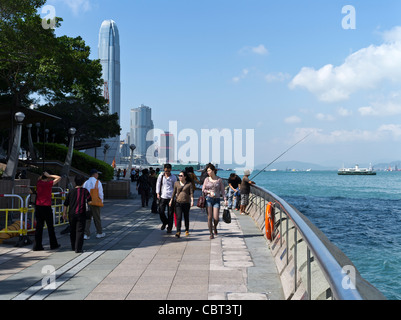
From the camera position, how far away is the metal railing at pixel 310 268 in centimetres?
269

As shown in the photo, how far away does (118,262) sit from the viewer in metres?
7.57

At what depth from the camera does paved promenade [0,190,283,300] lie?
5.57 meters

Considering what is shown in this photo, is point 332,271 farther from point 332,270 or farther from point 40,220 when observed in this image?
point 40,220

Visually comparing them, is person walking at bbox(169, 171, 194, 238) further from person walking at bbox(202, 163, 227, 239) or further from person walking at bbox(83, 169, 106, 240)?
person walking at bbox(83, 169, 106, 240)

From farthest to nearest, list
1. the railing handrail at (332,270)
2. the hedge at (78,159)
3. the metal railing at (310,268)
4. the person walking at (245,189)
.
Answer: the hedge at (78,159)
the person walking at (245,189)
the metal railing at (310,268)
the railing handrail at (332,270)

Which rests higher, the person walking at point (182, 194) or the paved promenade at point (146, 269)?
the person walking at point (182, 194)

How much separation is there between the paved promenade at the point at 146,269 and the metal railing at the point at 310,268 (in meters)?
0.26

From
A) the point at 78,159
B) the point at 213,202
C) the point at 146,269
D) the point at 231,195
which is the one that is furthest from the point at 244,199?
the point at 78,159

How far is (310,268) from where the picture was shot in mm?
4430

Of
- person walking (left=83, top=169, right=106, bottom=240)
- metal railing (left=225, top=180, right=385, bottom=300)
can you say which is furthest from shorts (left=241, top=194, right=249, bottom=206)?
person walking (left=83, top=169, right=106, bottom=240)

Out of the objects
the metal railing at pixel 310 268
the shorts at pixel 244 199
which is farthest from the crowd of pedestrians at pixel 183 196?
the shorts at pixel 244 199

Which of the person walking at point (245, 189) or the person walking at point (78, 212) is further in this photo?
the person walking at point (245, 189)

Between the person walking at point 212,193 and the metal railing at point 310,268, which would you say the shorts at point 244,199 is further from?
the metal railing at point 310,268
